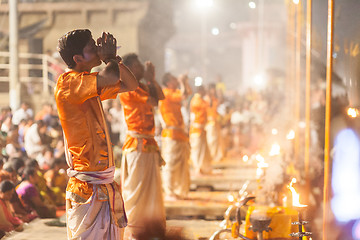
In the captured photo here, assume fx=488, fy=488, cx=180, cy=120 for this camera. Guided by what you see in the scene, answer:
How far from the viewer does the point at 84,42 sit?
3.40m

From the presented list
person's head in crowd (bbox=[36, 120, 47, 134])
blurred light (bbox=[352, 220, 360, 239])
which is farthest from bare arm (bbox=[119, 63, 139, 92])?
person's head in crowd (bbox=[36, 120, 47, 134])

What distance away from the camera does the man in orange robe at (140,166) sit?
573 cm

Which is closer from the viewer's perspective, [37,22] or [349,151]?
[349,151]

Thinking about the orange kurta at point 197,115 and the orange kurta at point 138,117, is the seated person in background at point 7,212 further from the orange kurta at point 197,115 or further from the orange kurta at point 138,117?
the orange kurta at point 197,115

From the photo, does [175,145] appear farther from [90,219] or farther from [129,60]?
[90,219]

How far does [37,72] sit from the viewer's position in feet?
54.4

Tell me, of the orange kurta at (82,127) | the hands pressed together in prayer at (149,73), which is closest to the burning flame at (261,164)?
the hands pressed together in prayer at (149,73)

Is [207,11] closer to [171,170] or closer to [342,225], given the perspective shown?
[171,170]

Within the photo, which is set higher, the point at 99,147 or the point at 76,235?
the point at 99,147

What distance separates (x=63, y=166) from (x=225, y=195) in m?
2.80

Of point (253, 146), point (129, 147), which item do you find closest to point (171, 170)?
point (129, 147)

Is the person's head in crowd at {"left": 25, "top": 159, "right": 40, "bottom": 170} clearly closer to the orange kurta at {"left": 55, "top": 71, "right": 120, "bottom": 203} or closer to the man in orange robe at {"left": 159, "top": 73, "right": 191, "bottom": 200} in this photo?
the man in orange robe at {"left": 159, "top": 73, "right": 191, "bottom": 200}

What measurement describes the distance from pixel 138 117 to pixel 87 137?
7.57 ft

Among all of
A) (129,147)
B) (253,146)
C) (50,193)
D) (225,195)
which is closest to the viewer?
(129,147)
